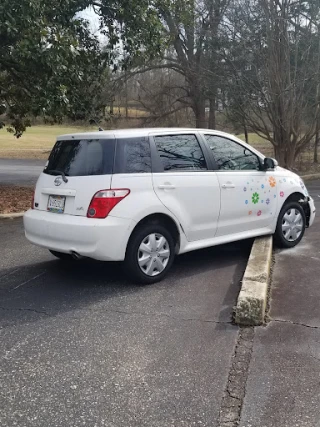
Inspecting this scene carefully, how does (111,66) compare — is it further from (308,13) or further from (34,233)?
(308,13)

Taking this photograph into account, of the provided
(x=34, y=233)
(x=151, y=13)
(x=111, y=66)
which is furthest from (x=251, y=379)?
(x=111, y=66)

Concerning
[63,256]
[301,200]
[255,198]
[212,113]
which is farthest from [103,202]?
[212,113]

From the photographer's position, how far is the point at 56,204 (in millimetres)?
5562

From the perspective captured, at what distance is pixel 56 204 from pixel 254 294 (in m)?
2.37

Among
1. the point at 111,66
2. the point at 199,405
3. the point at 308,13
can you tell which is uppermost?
the point at 308,13

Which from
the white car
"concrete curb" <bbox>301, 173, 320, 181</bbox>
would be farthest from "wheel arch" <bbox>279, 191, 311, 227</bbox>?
"concrete curb" <bbox>301, 173, 320, 181</bbox>

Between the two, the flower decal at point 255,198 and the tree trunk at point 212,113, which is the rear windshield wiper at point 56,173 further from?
the tree trunk at point 212,113

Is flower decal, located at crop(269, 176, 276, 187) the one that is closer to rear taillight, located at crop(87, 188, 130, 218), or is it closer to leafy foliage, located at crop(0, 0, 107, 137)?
rear taillight, located at crop(87, 188, 130, 218)

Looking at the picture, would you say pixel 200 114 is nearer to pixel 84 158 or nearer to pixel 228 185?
pixel 228 185

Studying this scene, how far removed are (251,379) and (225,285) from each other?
2.10 metres

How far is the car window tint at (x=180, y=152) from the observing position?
5785mm

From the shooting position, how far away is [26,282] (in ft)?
18.5

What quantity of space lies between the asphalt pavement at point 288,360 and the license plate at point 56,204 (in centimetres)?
242

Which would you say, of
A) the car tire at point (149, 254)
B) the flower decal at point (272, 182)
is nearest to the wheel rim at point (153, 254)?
the car tire at point (149, 254)
